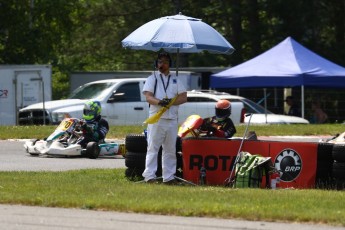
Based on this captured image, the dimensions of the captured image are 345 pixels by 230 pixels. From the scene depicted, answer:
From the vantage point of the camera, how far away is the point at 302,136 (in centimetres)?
2648

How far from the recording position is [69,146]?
1970cm

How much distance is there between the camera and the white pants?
45.5 feet

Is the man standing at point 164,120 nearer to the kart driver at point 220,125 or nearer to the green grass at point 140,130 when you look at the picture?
the kart driver at point 220,125

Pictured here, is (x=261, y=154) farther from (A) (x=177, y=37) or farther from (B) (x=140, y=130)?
(B) (x=140, y=130)

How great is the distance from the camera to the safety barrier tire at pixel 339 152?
13641 millimetres

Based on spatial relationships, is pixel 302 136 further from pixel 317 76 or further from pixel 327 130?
pixel 317 76

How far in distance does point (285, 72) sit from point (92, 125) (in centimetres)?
1088

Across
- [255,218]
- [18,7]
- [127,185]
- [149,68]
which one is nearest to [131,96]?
[18,7]

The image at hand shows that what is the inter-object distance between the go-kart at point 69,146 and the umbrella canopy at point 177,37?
4.79 metres

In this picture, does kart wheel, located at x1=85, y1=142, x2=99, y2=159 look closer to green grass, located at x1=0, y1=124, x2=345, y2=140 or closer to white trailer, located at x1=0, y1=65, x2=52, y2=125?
green grass, located at x1=0, y1=124, x2=345, y2=140

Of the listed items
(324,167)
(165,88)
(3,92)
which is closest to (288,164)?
(324,167)

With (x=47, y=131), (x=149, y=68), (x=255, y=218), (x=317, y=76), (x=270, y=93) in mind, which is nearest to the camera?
(x=255, y=218)

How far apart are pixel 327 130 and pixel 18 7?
16.7m

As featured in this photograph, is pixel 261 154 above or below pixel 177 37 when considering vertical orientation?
below
